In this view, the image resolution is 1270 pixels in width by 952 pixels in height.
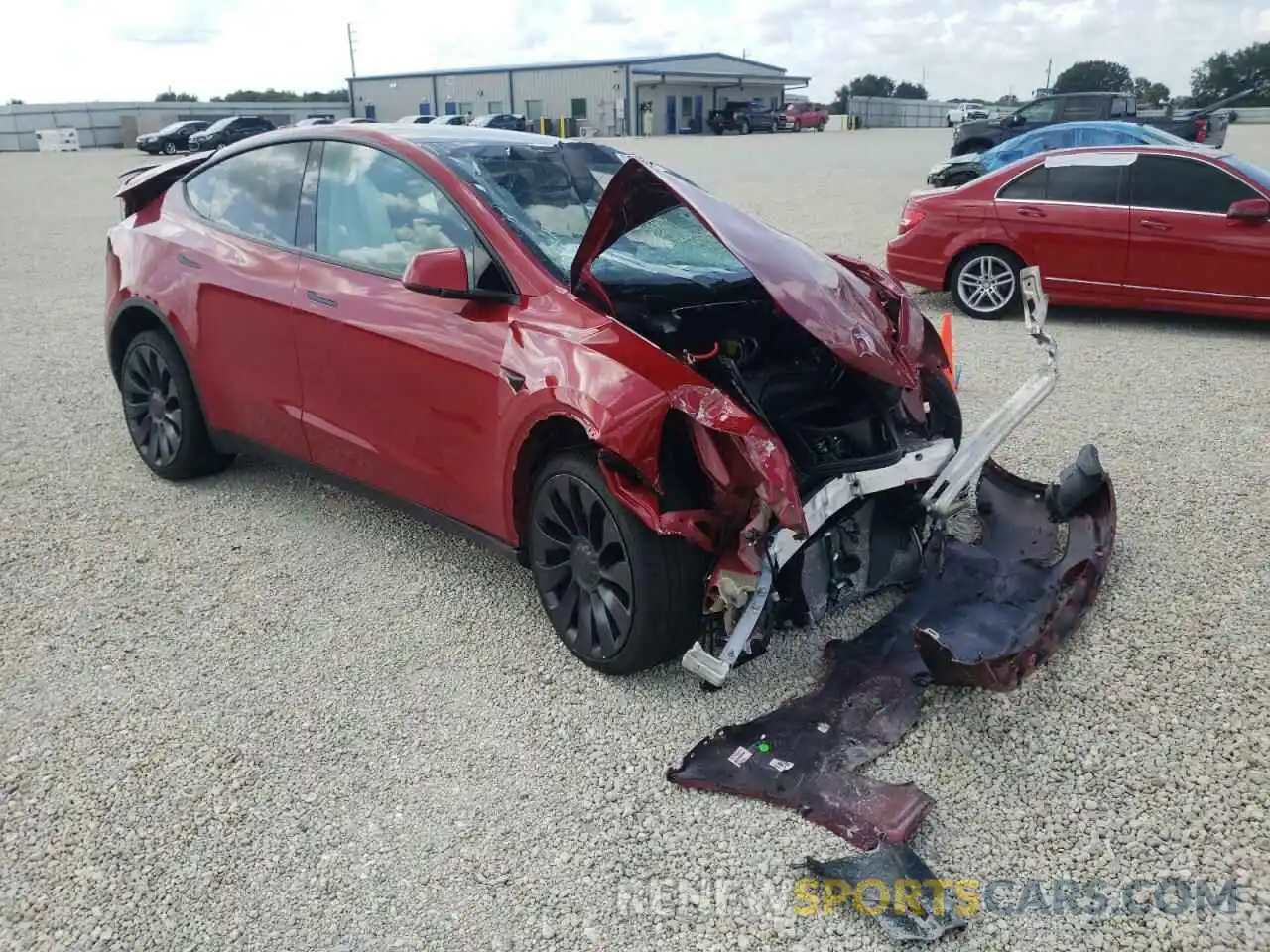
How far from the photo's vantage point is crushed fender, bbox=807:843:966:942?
2439 millimetres

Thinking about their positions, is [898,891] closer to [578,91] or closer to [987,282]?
[987,282]

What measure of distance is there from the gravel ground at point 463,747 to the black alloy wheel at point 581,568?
174 millimetres

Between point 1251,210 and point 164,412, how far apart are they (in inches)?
308

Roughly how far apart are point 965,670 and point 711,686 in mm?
824

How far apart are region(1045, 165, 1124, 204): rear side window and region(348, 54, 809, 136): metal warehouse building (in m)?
50.5

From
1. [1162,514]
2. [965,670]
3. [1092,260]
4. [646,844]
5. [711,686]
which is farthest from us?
[1092,260]

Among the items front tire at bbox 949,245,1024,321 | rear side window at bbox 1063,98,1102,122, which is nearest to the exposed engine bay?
front tire at bbox 949,245,1024,321

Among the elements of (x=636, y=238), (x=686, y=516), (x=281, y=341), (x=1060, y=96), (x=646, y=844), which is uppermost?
(x=1060, y=96)

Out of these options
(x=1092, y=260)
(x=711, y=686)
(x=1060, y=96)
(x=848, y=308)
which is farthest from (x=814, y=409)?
(x=1060, y=96)

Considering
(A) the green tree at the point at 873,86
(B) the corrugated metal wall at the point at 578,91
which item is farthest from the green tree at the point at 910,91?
(B) the corrugated metal wall at the point at 578,91

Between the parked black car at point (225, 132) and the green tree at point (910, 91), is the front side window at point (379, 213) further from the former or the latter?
the green tree at point (910, 91)

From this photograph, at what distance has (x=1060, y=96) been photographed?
2072 cm

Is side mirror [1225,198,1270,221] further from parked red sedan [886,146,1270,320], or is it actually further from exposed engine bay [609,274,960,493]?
exposed engine bay [609,274,960,493]

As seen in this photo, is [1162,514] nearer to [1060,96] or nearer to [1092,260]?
[1092,260]
